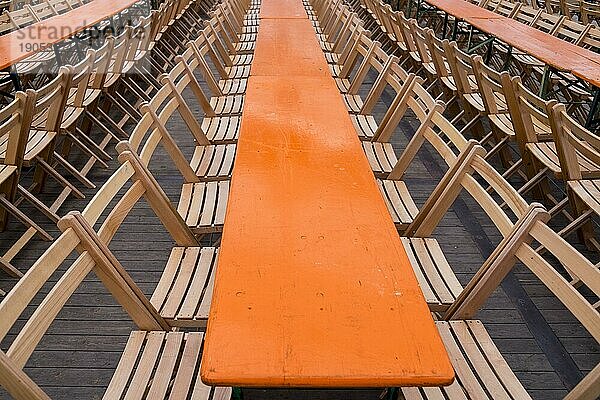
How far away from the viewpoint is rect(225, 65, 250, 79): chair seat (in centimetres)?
505

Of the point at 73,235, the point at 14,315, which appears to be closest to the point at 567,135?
the point at 73,235

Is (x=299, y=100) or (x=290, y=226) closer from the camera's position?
(x=290, y=226)

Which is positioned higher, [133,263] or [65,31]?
[65,31]

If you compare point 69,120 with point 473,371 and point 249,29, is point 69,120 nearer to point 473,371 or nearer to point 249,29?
point 473,371

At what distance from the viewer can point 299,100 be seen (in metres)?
3.14

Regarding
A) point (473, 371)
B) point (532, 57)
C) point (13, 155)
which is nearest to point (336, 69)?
point (532, 57)

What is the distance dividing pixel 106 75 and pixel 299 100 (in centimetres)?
236

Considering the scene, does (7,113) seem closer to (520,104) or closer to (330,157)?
(330,157)

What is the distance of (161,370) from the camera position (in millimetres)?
1776

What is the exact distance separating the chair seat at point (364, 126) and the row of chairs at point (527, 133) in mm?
27

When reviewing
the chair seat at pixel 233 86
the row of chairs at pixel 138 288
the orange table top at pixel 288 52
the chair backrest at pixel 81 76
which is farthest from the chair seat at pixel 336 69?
the chair backrest at pixel 81 76

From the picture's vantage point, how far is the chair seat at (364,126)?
362 centimetres

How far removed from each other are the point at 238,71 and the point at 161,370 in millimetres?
3941

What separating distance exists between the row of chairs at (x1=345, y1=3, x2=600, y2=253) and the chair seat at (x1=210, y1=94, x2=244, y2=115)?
3.52ft
